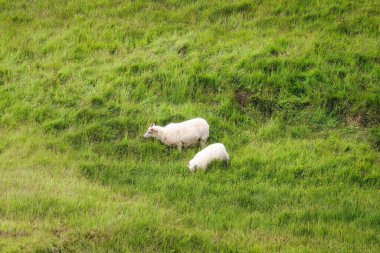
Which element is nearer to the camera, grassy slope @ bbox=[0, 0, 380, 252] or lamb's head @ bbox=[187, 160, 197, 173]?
grassy slope @ bbox=[0, 0, 380, 252]

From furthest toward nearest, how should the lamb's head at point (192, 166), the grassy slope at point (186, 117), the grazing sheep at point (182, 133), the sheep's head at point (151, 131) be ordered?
the sheep's head at point (151, 131)
the grazing sheep at point (182, 133)
the lamb's head at point (192, 166)
the grassy slope at point (186, 117)

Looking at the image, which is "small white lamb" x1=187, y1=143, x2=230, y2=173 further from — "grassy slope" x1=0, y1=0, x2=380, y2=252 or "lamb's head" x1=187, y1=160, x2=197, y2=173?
"grassy slope" x1=0, y1=0, x2=380, y2=252

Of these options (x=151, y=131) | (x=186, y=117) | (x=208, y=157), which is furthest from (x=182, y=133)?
(x=208, y=157)

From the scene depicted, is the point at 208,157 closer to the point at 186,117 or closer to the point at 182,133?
the point at 182,133

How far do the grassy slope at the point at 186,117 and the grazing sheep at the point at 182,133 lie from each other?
32cm

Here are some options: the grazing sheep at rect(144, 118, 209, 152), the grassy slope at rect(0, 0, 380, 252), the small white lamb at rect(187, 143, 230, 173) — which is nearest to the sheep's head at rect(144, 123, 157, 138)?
the grazing sheep at rect(144, 118, 209, 152)

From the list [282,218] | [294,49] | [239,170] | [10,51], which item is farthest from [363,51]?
[10,51]

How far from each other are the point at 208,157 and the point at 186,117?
305 cm

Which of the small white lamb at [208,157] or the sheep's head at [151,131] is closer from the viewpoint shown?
the small white lamb at [208,157]

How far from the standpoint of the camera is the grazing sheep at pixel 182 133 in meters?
15.9

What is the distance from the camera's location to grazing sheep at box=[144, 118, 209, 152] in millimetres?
15852

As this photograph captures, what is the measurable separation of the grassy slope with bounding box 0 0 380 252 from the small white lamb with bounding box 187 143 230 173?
11.8 inches

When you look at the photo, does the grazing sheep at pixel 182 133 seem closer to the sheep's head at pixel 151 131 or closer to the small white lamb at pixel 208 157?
the sheep's head at pixel 151 131

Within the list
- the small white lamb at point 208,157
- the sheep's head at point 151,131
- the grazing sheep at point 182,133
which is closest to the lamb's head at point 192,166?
the small white lamb at point 208,157
